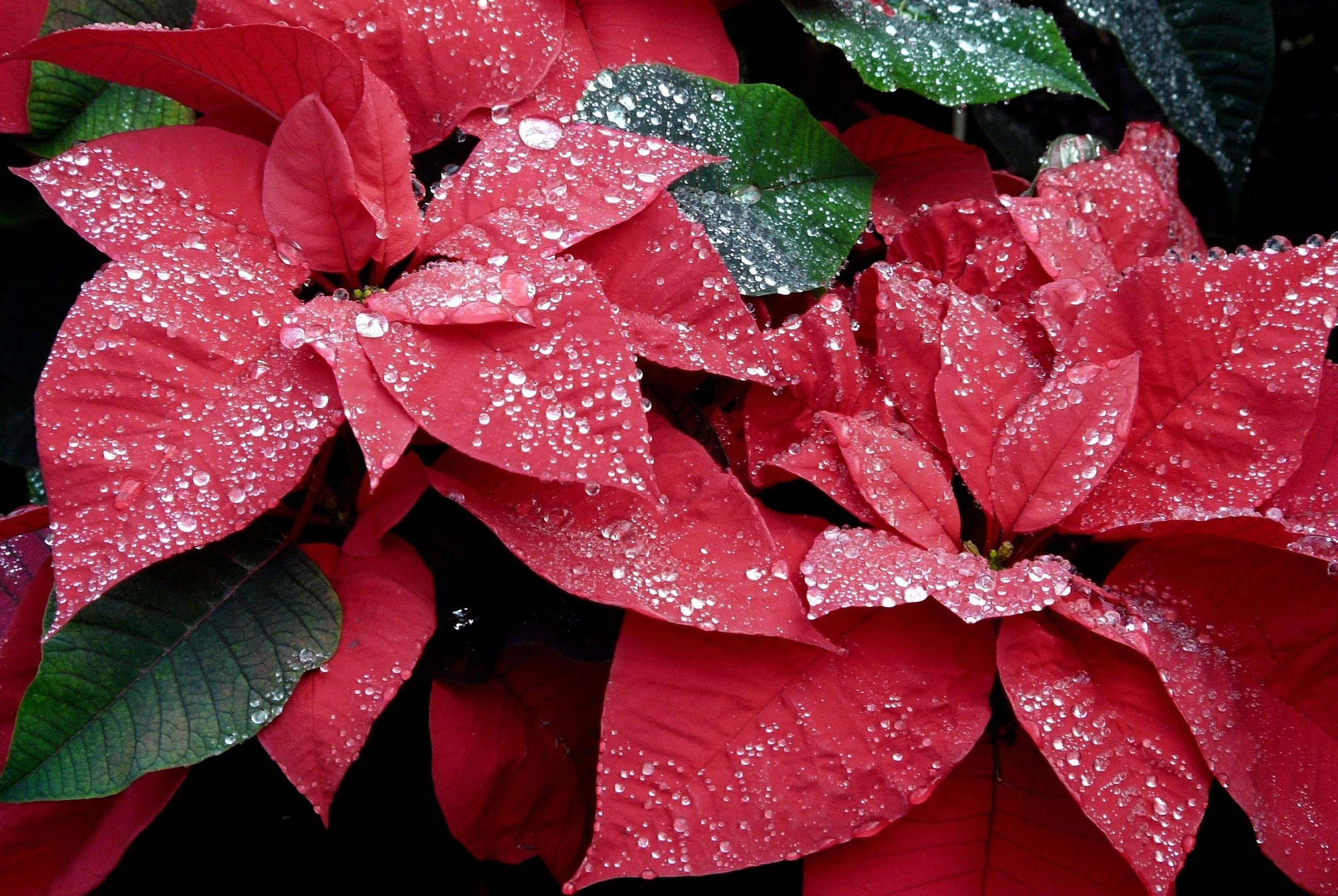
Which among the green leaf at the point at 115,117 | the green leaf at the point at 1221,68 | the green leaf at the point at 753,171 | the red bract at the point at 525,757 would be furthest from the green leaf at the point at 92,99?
the green leaf at the point at 1221,68

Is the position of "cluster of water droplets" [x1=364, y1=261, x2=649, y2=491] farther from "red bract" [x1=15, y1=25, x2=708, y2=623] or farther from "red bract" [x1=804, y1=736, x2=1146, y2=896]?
"red bract" [x1=804, y1=736, x2=1146, y2=896]

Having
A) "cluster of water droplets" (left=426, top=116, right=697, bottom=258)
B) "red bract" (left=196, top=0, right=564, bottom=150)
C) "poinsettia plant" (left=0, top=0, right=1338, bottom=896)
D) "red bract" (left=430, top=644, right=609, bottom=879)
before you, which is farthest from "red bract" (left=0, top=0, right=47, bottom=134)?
"red bract" (left=430, top=644, right=609, bottom=879)

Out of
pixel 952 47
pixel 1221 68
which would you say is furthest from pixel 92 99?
pixel 1221 68

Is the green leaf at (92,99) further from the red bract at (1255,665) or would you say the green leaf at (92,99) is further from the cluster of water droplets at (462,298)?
the red bract at (1255,665)

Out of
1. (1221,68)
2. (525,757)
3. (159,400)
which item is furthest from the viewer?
(1221,68)

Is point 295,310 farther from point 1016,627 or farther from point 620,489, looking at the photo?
point 1016,627

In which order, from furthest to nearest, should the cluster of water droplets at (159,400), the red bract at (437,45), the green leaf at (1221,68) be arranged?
the green leaf at (1221,68)
the red bract at (437,45)
the cluster of water droplets at (159,400)
